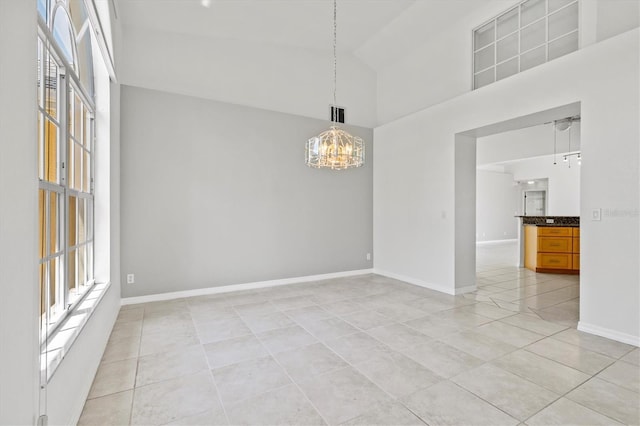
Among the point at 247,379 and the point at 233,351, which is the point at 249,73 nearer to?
the point at 233,351

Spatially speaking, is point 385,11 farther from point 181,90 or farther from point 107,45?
point 107,45

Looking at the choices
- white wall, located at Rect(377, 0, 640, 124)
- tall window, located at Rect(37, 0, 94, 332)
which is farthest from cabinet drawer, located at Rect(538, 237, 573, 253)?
tall window, located at Rect(37, 0, 94, 332)

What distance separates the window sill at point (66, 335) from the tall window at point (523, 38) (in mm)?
5314

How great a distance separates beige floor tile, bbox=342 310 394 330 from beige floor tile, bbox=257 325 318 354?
1.97 feet

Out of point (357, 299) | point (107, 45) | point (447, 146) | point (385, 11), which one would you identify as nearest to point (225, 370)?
point (357, 299)

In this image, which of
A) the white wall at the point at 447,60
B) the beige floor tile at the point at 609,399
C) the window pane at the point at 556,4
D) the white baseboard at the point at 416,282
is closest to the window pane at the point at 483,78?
the white wall at the point at 447,60

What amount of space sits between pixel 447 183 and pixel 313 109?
8.72 ft

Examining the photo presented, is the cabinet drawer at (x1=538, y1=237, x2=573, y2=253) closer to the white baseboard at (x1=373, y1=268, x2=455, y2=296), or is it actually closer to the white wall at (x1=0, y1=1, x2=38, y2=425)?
the white baseboard at (x1=373, y1=268, x2=455, y2=296)

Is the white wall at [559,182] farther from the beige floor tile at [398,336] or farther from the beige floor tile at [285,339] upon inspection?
the beige floor tile at [285,339]

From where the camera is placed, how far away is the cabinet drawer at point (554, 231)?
5979 mm

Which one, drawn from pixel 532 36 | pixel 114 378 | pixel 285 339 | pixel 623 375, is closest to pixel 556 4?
pixel 532 36

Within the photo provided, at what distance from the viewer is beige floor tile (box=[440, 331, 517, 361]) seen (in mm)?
2590

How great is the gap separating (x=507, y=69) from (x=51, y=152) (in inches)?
206

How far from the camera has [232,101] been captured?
15.4ft
